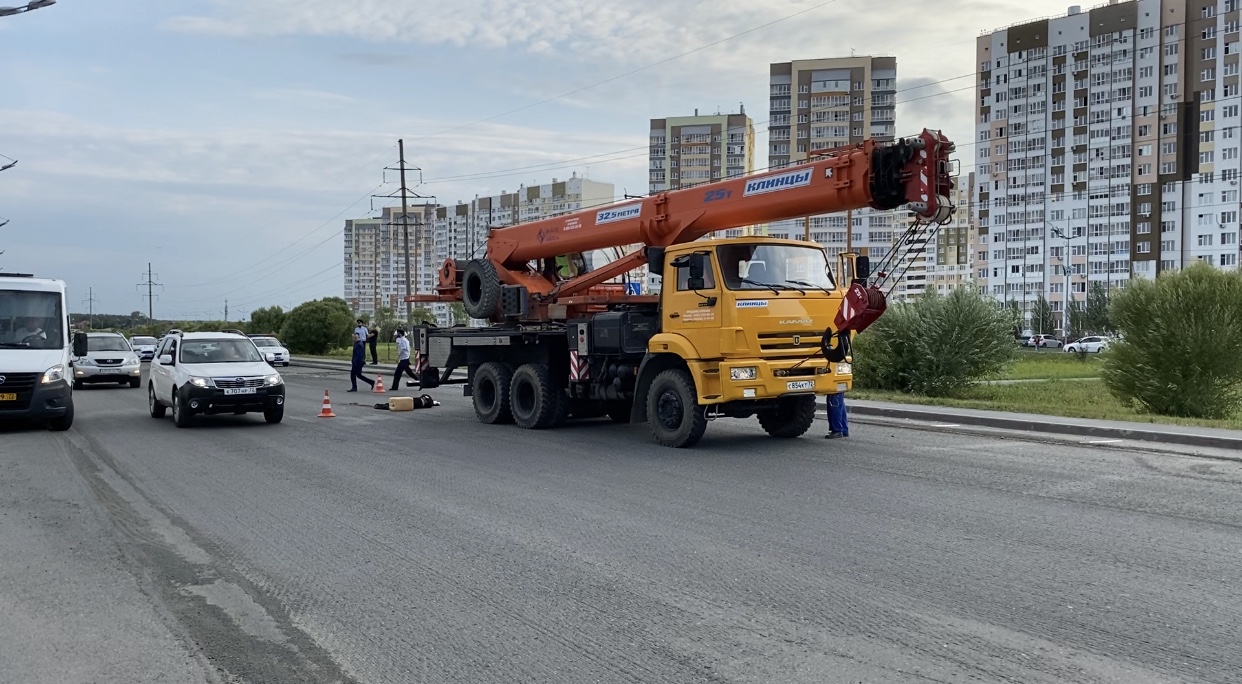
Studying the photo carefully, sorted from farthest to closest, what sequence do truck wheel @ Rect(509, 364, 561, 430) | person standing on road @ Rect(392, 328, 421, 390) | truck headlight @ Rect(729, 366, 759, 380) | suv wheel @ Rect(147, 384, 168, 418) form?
1. person standing on road @ Rect(392, 328, 421, 390)
2. suv wheel @ Rect(147, 384, 168, 418)
3. truck wheel @ Rect(509, 364, 561, 430)
4. truck headlight @ Rect(729, 366, 759, 380)

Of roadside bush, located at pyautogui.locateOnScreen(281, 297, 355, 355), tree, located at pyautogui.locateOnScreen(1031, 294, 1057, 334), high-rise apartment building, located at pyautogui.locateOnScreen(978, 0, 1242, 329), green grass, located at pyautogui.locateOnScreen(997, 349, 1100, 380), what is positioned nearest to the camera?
green grass, located at pyautogui.locateOnScreen(997, 349, 1100, 380)

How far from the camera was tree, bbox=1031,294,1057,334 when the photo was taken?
9581 cm

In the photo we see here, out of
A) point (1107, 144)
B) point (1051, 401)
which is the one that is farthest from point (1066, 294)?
point (1051, 401)

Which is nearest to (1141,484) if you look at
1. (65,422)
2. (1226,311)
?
(1226,311)

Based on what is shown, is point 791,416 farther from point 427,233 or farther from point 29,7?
point 427,233

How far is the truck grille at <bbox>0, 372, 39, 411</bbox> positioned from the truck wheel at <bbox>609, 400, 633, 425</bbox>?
8.89 meters

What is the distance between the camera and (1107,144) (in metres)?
97.6

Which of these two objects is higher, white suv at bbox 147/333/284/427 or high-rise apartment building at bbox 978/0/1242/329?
high-rise apartment building at bbox 978/0/1242/329

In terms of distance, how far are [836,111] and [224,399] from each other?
94.8 m

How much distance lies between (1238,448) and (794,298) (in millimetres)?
6442

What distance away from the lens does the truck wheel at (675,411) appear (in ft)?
40.2

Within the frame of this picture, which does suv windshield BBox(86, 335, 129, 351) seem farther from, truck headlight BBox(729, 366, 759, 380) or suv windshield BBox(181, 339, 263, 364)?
truck headlight BBox(729, 366, 759, 380)

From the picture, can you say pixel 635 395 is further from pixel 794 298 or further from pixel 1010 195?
pixel 1010 195

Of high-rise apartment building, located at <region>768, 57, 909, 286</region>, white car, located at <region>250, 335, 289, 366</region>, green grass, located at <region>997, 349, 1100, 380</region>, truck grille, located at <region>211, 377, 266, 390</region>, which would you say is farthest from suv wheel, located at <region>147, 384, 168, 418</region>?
high-rise apartment building, located at <region>768, 57, 909, 286</region>
